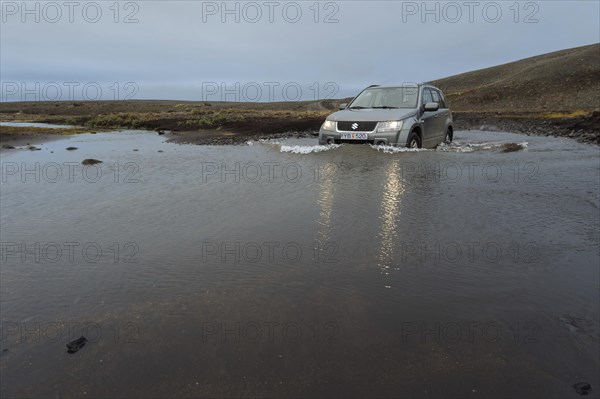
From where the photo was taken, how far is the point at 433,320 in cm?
282

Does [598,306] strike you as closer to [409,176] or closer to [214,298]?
[214,298]

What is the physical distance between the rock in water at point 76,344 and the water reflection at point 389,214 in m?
2.24

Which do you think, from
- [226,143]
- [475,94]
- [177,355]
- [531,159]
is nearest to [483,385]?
[177,355]

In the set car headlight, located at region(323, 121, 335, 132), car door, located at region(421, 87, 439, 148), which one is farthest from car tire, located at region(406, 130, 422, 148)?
car headlight, located at region(323, 121, 335, 132)

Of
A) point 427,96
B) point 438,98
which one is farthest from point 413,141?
point 438,98

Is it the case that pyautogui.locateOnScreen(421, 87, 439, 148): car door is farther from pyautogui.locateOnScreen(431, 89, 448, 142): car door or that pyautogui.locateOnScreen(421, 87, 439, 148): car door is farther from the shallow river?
the shallow river

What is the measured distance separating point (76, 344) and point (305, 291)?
1535mm

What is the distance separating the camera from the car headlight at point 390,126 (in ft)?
32.3

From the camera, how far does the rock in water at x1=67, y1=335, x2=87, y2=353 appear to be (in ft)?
8.38

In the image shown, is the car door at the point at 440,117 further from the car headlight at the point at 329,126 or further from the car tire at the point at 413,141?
the car headlight at the point at 329,126

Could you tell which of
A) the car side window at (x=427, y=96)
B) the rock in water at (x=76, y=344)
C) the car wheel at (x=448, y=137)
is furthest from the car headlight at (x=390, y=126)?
the rock in water at (x=76, y=344)

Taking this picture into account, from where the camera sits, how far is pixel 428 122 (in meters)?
11.1

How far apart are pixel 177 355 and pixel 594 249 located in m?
3.77

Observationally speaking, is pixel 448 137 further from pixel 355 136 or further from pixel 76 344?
pixel 76 344
